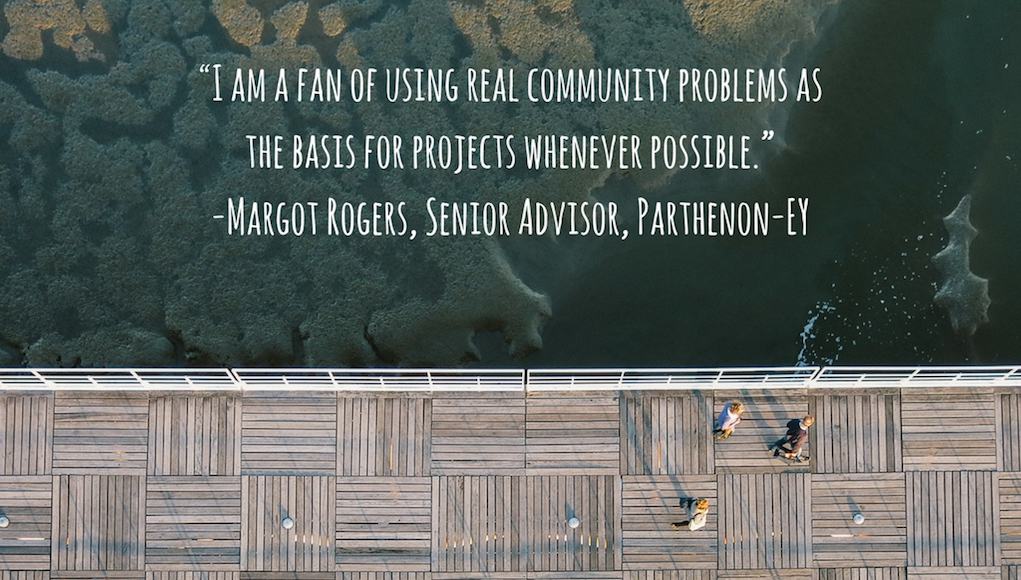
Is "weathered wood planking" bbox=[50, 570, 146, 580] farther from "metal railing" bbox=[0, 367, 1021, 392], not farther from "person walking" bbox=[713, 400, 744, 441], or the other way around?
"person walking" bbox=[713, 400, 744, 441]

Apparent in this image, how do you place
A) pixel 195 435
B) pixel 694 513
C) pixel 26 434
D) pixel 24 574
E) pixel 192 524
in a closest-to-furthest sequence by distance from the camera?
1. pixel 694 513
2. pixel 24 574
3. pixel 192 524
4. pixel 26 434
5. pixel 195 435

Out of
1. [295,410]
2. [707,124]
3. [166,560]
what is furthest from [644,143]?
[166,560]

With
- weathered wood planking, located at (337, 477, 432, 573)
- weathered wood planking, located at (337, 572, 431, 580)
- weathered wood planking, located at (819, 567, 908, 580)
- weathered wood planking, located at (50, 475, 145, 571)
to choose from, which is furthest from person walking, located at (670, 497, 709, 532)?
weathered wood planking, located at (50, 475, 145, 571)

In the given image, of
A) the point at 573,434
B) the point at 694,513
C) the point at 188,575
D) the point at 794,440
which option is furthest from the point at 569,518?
the point at 188,575

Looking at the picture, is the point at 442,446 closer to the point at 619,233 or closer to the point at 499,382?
the point at 499,382

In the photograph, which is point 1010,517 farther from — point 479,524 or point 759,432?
point 479,524

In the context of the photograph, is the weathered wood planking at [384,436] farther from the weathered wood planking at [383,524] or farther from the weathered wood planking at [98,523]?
the weathered wood planking at [98,523]
